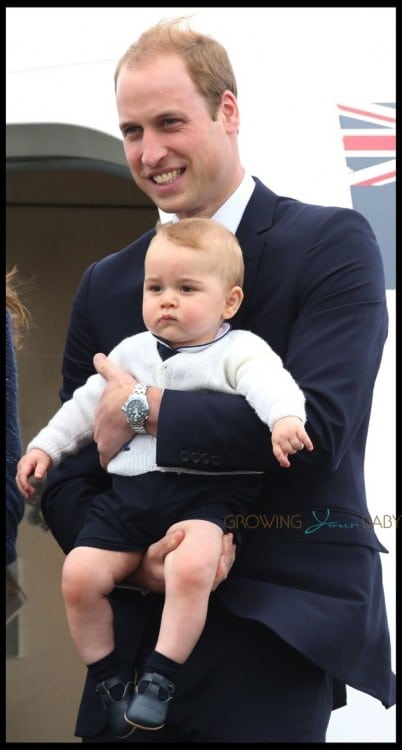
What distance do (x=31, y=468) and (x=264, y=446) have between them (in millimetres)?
553

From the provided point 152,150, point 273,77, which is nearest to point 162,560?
point 152,150

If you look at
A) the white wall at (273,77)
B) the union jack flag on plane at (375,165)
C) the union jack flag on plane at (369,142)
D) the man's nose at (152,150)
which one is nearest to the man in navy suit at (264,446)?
the man's nose at (152,150)

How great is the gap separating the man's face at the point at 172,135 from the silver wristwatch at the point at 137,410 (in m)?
0.39

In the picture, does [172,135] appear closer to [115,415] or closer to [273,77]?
[115,415]

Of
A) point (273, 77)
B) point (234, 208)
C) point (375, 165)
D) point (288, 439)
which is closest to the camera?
point (288, 439)

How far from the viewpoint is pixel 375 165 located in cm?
443

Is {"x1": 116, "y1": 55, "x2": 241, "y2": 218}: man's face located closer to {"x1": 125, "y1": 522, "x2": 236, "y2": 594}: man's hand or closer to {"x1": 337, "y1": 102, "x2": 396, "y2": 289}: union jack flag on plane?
{"x1": 125, "y1": 522, "x2": 236, "y2": 594}: man's hand

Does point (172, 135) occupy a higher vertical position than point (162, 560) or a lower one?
higher

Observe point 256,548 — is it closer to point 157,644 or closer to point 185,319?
point 157,644

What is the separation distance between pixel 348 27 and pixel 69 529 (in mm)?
2310

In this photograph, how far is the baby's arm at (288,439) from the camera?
2.57 meters

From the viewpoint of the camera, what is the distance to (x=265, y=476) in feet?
9.23

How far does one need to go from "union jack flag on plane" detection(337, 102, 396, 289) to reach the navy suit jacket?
1385 mm

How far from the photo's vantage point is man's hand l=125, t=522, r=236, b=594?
8.85 feet
